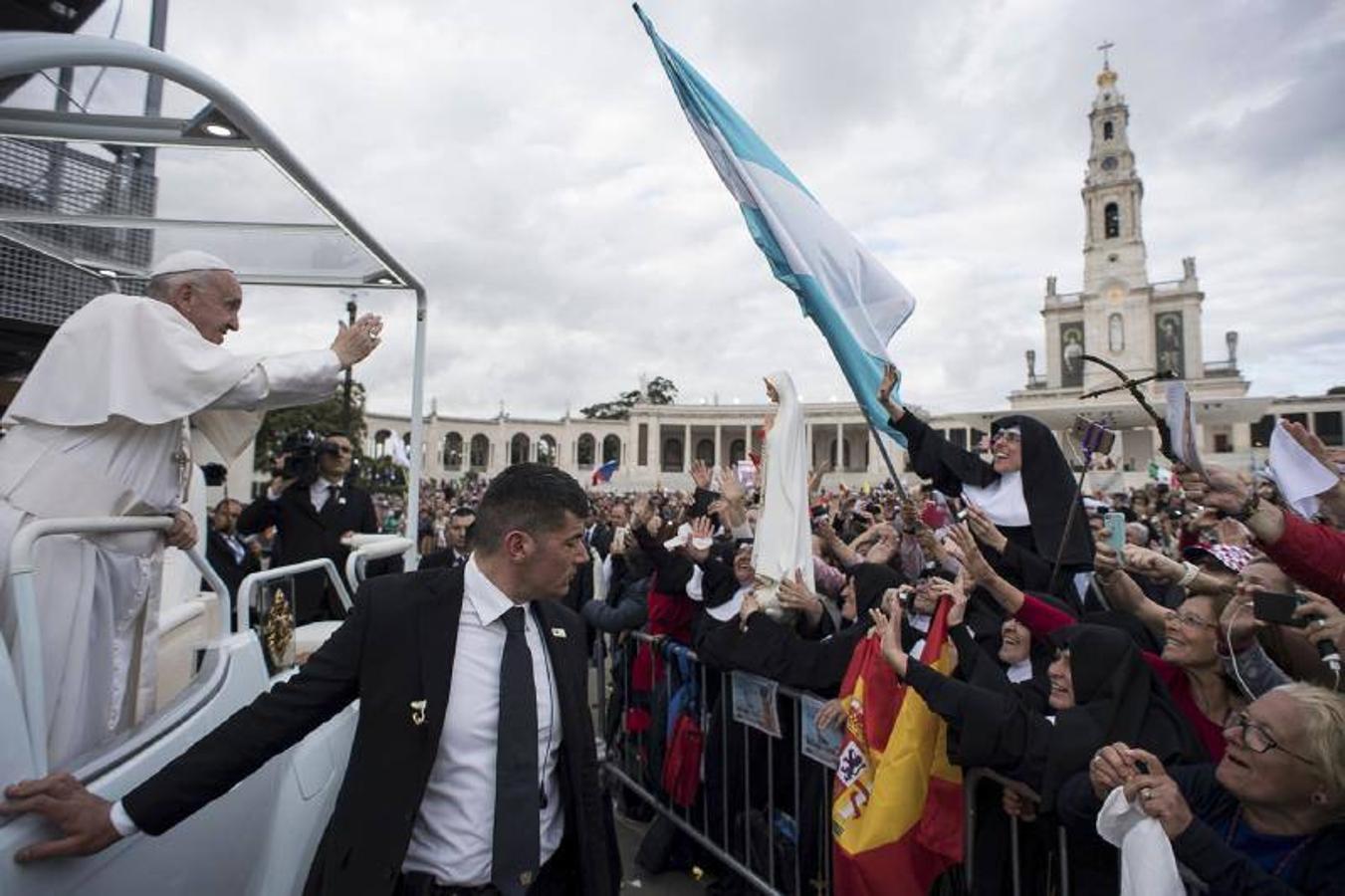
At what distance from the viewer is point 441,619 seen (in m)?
2.03

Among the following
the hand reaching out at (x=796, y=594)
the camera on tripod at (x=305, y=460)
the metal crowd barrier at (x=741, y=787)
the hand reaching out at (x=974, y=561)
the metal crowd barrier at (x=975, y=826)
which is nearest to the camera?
the metal crowd barrier at (x=975, y=826)

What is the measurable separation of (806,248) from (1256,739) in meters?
3.13

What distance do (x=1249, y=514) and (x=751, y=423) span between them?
76.9 metres

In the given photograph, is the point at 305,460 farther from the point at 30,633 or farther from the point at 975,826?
the point at 975,826

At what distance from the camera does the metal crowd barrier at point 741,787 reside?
3693 mm

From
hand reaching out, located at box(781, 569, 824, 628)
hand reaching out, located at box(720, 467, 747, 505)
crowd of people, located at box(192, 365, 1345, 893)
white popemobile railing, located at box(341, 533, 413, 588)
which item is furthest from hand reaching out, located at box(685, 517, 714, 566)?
white popemobile railing, located at box(341, 533, 413, 588)

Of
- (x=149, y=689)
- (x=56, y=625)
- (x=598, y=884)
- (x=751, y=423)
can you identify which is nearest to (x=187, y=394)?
(x=56, y=625)

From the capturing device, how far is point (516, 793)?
195 centimetres

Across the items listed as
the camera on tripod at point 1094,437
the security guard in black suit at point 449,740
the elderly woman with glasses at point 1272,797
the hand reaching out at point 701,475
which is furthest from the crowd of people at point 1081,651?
the hand reaching out at point 701,475

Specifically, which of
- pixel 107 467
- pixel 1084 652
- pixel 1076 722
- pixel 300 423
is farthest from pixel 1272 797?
pixel 300 423

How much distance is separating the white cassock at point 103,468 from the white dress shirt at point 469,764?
104 centimetres

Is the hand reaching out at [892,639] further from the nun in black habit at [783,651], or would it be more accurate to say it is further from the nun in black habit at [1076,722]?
the nun in black habit at [783,651]

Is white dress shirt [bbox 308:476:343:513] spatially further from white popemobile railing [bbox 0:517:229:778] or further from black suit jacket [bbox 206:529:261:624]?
white popemobile railing [bbox 0:517:229:778]

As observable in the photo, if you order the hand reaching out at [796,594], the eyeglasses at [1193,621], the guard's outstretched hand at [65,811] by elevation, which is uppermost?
the eyeglasses at [1193,621]
